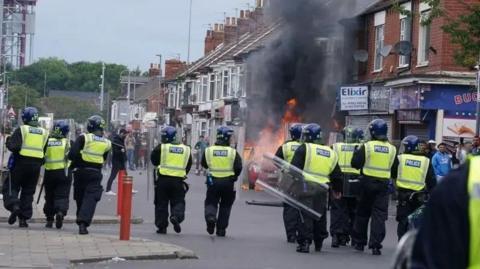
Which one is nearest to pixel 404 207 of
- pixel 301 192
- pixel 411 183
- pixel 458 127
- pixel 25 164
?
pixel 411 183

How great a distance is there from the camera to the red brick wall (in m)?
28.8

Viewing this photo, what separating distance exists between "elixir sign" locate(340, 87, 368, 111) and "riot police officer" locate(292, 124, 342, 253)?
1938 centimetres

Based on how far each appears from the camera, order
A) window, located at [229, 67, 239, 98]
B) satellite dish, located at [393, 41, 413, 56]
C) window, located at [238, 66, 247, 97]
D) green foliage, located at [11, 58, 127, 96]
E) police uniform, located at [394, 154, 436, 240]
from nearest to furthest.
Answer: police uniform, located at [394, 154, 436, 240], satellite dish, located at [393, 41, 413, 56], window, located at [238, 66, 247, 97], window, located at [229, 67, 239, 98], green foliage, located at [11, 58, 127, 96]

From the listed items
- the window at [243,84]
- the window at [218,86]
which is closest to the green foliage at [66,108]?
the window at [218,86]

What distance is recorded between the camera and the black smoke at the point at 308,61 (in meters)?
36.2

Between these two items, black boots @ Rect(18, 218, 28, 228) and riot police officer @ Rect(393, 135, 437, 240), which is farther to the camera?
black boots @ Rect(18, 218, 28, 228)

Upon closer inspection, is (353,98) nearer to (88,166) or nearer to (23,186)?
(23,186)

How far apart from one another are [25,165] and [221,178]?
111 inches

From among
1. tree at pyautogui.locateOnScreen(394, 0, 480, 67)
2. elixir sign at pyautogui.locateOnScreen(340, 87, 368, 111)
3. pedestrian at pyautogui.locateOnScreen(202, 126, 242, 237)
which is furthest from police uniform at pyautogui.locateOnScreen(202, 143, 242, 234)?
elixir sign at pyautogui.locateOnScreen(340, 87, 368, 111)

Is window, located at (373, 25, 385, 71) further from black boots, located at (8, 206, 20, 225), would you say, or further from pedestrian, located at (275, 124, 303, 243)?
black boots, located at (8, 206, 20, 225)

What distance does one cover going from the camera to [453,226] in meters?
3.11

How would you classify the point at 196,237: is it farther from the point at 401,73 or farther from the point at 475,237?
the point at 401,73

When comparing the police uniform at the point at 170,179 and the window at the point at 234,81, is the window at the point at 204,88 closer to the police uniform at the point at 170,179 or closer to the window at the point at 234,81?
the window at the point at 234,81

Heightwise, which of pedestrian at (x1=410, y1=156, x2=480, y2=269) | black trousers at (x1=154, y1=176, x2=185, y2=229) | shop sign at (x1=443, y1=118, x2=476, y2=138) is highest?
shop sign at (x1=443, y1=118, x2=476, y2=138)
